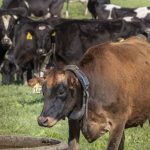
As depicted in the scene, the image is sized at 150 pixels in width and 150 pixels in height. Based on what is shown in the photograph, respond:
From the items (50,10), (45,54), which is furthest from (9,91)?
(50,10)

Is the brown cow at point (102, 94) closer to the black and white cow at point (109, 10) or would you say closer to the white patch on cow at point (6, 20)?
the white patch on cow at point (6, 20)

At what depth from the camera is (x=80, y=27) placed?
1784 centimetres

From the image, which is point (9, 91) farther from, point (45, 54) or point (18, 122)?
point (18, 122)

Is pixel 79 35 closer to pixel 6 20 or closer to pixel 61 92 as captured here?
pixel 6 20

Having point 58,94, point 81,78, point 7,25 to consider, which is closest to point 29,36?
point 7,25

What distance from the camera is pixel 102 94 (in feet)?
24.3

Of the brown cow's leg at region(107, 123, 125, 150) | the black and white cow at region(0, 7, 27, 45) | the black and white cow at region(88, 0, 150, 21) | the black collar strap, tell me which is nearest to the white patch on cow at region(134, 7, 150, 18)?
the black and white cow at region(88, 0, 150, 21)

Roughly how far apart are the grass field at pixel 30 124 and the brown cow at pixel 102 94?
5.51 ft

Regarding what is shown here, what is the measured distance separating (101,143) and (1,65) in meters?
11.8

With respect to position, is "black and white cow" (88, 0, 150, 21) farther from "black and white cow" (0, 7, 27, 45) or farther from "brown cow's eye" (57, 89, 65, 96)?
"brown cow's eye" (57, 89, 65, 96)

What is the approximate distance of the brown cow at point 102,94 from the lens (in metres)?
7.08

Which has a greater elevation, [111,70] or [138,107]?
[111,70]

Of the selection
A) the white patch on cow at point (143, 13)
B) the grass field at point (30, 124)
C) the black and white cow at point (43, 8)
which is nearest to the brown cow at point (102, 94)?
the grass field at point (30, 124)

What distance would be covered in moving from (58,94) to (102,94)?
0.57 meters
